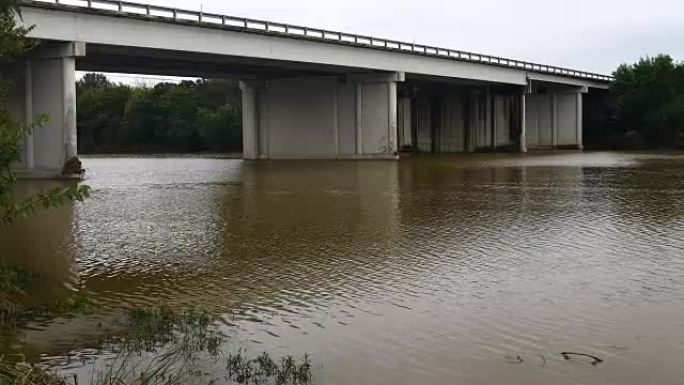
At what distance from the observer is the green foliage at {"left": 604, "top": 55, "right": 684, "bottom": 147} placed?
3162 inches

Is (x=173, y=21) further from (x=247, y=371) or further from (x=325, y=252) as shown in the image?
(x=247, y=371)

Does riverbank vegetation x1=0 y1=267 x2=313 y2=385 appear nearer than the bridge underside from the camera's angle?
Yes

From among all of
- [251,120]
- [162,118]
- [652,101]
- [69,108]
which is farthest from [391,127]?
[162,118]

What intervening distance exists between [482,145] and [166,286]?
7218 cm

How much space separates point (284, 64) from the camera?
5116 cm

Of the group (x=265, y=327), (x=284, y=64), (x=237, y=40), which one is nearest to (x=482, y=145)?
(x=284, y=64)

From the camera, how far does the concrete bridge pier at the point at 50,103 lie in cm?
3625

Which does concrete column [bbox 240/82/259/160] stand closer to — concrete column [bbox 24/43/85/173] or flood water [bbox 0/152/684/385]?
concrete column [bbox 24/43/85/173]

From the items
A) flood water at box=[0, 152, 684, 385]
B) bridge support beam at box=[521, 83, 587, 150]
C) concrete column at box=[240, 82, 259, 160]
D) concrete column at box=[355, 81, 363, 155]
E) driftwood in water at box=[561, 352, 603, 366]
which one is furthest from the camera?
bridge support beam at box=[521, 83, 587, 150]

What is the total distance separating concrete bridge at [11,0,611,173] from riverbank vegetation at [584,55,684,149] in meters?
3.88

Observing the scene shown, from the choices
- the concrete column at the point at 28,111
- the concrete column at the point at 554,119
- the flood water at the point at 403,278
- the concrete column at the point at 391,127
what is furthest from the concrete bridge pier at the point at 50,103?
the concrete column at the point at 554,119

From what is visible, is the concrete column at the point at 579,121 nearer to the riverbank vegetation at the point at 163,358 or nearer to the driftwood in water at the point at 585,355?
the riverbank vegetation at the point at 163,358

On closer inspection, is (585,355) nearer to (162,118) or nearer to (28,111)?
(28,111)

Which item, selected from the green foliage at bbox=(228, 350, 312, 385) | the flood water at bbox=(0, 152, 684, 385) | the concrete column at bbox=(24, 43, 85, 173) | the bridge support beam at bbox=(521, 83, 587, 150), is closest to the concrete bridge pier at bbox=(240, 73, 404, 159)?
the concrete column at bbox=(24, 43, 85, 173)
